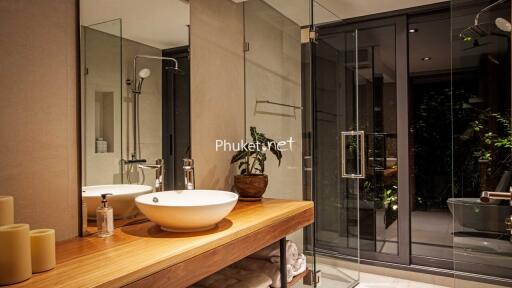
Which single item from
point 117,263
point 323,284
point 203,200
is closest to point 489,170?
point 323,284

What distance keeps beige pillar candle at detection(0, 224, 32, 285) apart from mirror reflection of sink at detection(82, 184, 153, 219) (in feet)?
1.69

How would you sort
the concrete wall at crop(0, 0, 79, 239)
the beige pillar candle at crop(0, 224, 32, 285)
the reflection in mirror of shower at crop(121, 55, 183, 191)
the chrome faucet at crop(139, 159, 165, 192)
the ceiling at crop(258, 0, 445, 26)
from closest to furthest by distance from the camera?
the beige pillar candle at crop(0, 224, 32, 285), the concrete wall at crop(0, 0, 79, 239), the reflection in mirror of shower at crop(121, 55, 183, 191), the chrome faucet at crop(139, 159, 165, 192), the ceiling at crop(258, 0, 445, 26)

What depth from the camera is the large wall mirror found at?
157 cm

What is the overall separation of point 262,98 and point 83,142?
5.07 ft

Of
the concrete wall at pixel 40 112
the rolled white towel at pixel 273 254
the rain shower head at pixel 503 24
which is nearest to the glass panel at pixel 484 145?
the rain shower head at pixel 503 24

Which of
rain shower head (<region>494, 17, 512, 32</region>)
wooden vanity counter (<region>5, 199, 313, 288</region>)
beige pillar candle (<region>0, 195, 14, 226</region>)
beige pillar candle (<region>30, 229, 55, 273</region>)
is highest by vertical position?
rain shower head (<region>494, 17, 512, 32</region>)

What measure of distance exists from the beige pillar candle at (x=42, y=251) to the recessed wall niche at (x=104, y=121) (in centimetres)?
55

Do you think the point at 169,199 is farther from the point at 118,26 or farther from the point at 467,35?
the point at 467,35

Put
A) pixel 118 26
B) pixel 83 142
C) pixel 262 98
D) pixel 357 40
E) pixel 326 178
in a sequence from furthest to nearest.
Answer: pixel 357 40, pixel 326 178, pixel 262 98, pixel 118 26, pixel 83 142

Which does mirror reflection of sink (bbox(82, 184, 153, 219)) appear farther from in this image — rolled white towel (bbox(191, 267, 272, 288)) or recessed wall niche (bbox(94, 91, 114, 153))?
rolled white towel (bbox(191, 267, 272, 288))

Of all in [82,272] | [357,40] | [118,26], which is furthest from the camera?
[357,40]

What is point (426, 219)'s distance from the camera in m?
3.61

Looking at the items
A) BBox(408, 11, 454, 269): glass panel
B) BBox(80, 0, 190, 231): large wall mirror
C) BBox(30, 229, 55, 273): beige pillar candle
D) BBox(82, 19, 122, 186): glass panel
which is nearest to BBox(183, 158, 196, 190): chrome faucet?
BBox(80, 0, 190, 231): large wall mirror

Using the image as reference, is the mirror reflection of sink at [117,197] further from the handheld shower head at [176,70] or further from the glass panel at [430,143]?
the glass panel at [430,143]
